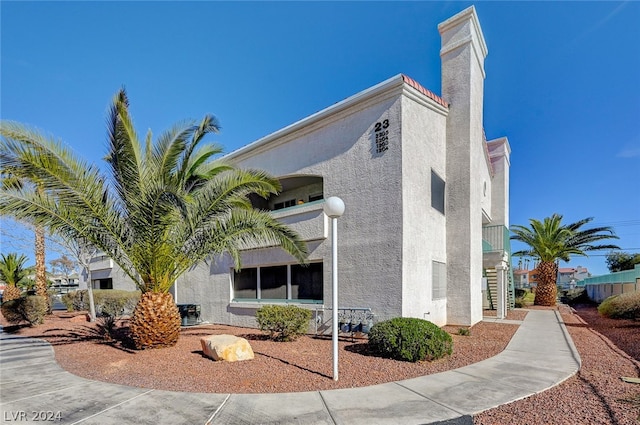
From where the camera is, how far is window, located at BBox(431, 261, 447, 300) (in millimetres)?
12133

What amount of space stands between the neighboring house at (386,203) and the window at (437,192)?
0.07 meters

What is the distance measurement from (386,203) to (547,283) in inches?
802

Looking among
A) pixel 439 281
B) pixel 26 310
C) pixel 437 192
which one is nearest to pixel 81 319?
pixel 26 310

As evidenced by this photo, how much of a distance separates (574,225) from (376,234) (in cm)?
2183

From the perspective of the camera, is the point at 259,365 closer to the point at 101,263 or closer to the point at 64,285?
the point at 101,263

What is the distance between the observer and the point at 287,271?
1313 centimetres

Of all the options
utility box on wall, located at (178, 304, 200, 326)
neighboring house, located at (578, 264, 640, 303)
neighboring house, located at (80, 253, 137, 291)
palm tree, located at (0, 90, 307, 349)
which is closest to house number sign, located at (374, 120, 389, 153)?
palm tree, located at (0, 90, 307, 349)

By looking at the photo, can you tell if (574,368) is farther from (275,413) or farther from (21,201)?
(21,201)

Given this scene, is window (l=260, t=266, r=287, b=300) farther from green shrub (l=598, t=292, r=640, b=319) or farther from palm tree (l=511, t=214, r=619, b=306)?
palm tree (l=511, t=214, r=619, b=306)

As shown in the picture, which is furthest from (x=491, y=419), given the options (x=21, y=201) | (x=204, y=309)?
(x=204, y=309)

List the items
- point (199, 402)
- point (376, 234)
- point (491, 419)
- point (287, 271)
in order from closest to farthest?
point (491, 419)
point (199, 402)
point (376, 234)
point (287, 271)

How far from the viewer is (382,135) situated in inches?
434

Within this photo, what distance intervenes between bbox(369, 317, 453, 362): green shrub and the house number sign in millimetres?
5345

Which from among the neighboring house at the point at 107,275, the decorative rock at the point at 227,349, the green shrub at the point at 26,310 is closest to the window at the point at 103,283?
the neighboring house at the point at 107,275
